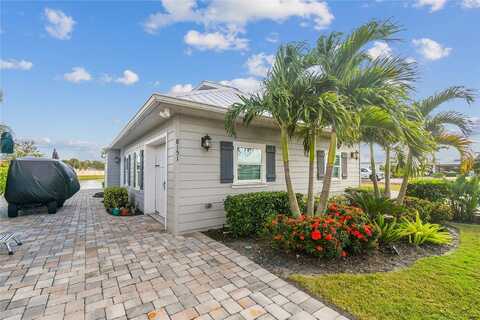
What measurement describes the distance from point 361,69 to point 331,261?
323 centimetres

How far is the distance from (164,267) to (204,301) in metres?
1.08

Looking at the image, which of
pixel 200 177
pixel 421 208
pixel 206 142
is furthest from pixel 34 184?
pixel 421 208

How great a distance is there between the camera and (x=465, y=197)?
6.39 m

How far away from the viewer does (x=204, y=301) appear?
2279mm

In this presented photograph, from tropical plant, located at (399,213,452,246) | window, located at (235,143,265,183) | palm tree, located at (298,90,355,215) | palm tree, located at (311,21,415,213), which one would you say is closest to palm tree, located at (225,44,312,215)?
palm tree, located at (298,90,355,215)

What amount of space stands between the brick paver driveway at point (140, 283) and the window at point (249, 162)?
6.45 feet

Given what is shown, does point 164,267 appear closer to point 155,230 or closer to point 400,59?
point 155,230

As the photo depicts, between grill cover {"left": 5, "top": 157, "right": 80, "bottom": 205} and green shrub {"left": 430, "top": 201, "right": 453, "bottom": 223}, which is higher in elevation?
grill cover {"left": 5, "top": 157, "right": 80, "bottom": 205}

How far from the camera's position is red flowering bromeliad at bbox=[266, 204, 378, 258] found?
3.20 meters

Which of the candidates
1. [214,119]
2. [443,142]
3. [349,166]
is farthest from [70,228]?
[443,142]

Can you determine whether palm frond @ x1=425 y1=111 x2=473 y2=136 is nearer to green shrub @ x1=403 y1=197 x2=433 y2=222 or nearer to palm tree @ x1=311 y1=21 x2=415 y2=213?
green shrub @ x1=403 y1=197 x2=433 y2=222

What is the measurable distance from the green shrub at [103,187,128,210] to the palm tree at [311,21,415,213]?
281 inches

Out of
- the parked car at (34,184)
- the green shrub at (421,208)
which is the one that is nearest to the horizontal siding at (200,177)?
the green shrub at (421,208)

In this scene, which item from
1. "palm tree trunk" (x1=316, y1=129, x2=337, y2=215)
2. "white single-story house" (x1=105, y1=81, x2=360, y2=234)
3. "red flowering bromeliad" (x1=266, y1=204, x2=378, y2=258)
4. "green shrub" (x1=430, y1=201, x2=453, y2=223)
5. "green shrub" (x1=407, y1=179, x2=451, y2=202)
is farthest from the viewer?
"green shrub" (x1=407, y1=179, x2=451, y2=202)
